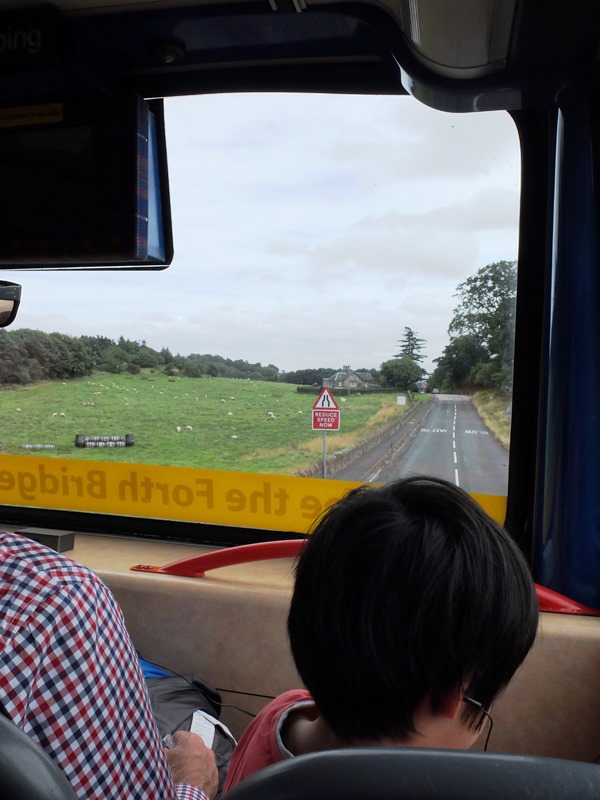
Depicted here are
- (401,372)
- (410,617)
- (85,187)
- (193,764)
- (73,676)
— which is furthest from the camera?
(401,372)

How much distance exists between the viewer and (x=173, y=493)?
2.44 m

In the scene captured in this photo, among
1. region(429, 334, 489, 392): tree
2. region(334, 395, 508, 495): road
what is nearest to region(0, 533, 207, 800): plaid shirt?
region(334, 395, 508, 495): road

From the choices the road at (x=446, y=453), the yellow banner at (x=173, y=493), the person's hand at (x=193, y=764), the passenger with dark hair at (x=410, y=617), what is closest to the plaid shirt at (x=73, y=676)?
the passenger with dark hair at (x=410, y=617)

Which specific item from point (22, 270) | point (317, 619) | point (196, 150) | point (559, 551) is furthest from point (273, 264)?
point (317, 619)

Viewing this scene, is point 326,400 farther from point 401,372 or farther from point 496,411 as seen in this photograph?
point 496,411

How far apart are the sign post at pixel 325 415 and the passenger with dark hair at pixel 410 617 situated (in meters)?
1.47

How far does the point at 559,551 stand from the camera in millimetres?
1850

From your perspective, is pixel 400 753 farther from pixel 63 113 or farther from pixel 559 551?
pixel 63 113

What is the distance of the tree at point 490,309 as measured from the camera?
206 centimetres

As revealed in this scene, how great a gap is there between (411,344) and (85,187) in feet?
3.87

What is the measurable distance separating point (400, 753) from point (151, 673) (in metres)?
1.76

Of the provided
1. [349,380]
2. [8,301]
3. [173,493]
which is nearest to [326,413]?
[349,380]

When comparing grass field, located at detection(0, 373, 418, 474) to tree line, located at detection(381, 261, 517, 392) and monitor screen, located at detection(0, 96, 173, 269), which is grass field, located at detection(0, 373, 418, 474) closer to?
tree line, located at detection(381, 261, 517, 392)

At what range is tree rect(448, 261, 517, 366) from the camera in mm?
2059
